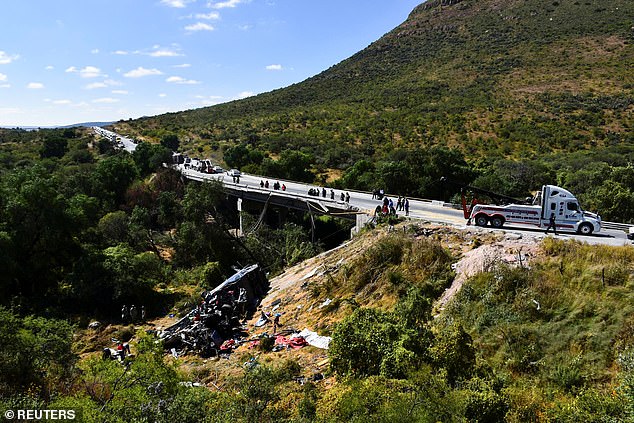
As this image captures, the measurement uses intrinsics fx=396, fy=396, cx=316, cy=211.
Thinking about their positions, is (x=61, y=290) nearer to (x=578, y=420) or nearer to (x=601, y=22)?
(x=578, y=420)

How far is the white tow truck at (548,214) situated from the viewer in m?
18.0

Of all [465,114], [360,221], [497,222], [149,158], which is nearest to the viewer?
[497,222]

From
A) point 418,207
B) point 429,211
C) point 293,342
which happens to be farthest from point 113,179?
point 293,342

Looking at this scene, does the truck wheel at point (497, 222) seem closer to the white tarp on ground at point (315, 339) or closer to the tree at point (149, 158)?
the white tarp on ground at point (315, 339)

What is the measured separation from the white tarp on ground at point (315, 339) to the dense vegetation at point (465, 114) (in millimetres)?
20558

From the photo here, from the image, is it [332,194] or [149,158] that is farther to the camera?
[149,158]

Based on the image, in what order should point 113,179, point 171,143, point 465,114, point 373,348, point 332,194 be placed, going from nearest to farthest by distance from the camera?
point 373,348 < point 332,194 < point 113,179 < point 465,114 < point 171,143

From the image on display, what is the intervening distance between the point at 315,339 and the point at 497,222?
10.5m

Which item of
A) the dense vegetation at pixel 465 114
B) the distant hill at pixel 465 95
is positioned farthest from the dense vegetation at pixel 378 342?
the distant hill at pixel 465 95

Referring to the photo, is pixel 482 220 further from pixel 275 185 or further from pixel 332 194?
pixel 275 185

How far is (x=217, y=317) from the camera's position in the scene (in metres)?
18.5

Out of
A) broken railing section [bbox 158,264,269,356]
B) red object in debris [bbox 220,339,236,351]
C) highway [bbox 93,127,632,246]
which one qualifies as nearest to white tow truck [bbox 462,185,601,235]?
highway [bbox 93,127,632,246]

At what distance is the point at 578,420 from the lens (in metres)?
7.33

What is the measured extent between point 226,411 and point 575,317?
10377mm
